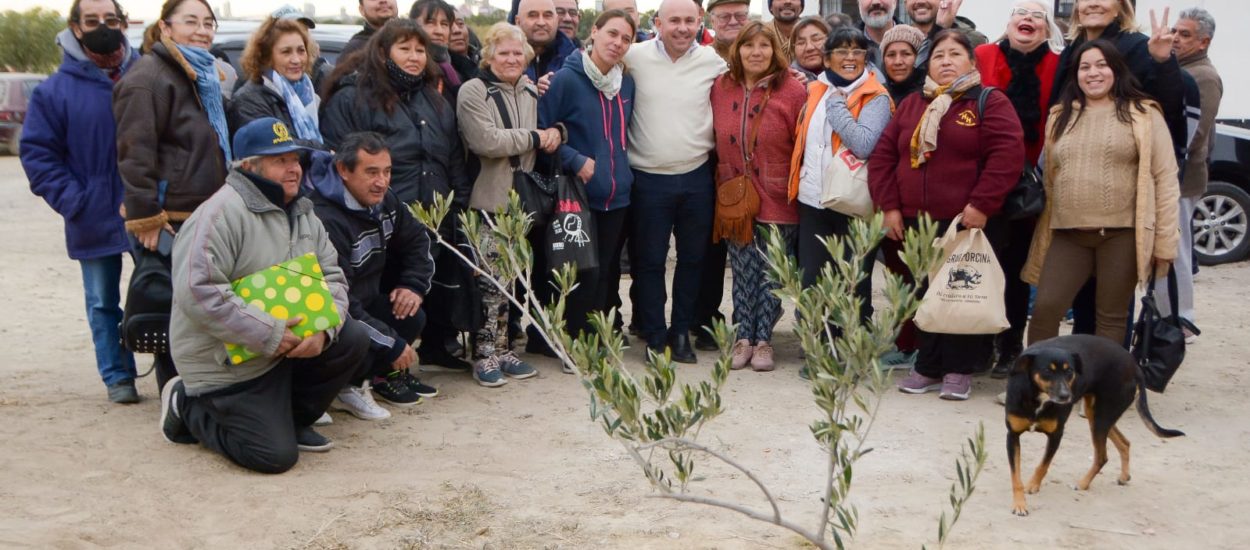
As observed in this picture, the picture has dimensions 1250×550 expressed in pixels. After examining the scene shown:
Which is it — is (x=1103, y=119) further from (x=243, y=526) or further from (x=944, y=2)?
(x=243, y=526)

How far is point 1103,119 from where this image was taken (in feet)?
18.9

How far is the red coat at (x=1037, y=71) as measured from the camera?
20.6 ft

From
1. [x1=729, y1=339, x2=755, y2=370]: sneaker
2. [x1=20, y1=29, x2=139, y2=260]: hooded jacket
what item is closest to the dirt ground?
[x1=729, y1=339, x2=755, y2=370]: sneaker

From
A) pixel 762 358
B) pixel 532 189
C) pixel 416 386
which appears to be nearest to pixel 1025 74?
pixel 762 358

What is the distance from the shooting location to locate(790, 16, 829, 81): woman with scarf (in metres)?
6.80

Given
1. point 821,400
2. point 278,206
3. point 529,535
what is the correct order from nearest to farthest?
point 821,400 < point 529,535 < point 278,206

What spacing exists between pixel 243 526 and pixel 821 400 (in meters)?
2.32

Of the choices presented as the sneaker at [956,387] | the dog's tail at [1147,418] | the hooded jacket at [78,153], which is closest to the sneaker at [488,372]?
the hooded jacket at [78,153]

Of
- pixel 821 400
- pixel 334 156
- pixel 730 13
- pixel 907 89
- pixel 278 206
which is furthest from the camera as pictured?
pixel 730 13

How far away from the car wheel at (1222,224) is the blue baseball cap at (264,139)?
8.10 metres

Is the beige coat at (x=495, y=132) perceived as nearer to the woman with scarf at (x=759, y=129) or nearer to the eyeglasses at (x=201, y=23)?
the woman with scarf at (x=759, y=129)

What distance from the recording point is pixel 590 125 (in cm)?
646

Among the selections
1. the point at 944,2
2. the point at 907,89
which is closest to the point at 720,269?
the point at 907,89

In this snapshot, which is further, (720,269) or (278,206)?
(720,269)
